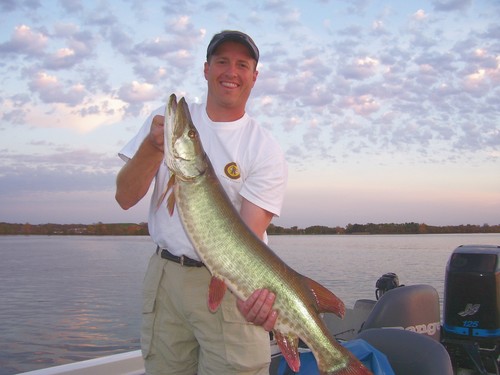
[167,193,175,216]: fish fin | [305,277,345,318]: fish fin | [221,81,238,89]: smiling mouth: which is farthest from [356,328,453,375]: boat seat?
[221,81,238,89]: smiling mouth

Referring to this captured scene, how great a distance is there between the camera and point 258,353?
131 inches

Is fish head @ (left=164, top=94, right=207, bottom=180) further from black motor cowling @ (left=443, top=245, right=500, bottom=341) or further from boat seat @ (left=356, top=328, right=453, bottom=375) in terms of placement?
black motor cowling @ (left=443, top=245, right=500, bottom=341)

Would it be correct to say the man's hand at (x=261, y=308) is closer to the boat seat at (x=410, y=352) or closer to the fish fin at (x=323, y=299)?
the fish fin at (x=323, y=299)

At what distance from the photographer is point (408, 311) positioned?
5.49m

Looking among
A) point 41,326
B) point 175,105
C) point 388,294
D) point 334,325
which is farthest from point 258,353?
point 41,326

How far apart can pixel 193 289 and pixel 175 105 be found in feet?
3.75

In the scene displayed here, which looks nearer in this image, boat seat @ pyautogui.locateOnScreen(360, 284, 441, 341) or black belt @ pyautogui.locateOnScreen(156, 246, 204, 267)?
black belt @ pyautogui.locateOnScreen(156, 246, 204, 267)

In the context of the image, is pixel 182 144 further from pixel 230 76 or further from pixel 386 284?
pixel 386 284

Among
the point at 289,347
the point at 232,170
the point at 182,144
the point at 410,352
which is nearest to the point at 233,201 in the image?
the point at 232,170

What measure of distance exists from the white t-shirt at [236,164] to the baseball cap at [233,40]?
1.50 ft

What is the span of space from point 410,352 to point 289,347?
1.15 metres

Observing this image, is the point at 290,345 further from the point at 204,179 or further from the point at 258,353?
the point at 204,179

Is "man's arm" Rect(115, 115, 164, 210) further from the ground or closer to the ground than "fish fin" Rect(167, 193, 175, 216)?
further from the ground

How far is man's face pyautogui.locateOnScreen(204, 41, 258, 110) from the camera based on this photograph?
352 cm
